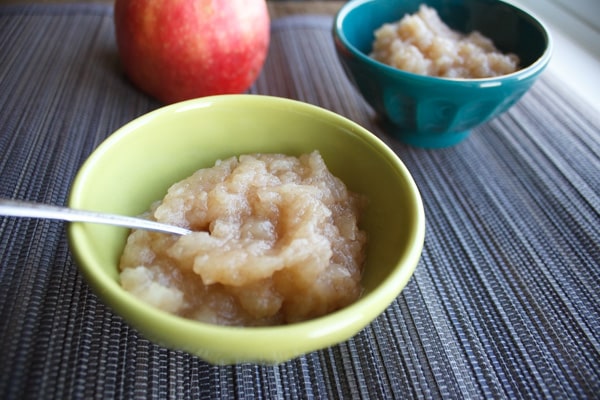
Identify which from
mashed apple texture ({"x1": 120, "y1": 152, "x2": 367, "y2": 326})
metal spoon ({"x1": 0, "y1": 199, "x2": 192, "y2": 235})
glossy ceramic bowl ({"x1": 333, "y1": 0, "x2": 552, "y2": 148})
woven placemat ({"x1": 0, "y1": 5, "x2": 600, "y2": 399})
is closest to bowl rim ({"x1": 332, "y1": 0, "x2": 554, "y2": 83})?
glossy ceramic bowl ({"x1": 333, "y1": 0, "x2": 552, "y2": 148})

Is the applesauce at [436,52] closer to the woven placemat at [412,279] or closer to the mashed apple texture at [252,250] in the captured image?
the woven placemat at [412,279]

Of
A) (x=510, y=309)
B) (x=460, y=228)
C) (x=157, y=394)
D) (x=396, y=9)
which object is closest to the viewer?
(x=157, y=394)

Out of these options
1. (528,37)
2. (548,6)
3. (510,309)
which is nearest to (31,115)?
(510,309)

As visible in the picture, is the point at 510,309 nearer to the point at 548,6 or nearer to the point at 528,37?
the point at 528,37

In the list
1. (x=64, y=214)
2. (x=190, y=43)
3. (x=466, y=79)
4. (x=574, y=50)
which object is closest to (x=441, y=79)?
(x=466, y=79)

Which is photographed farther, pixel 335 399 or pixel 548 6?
pixel 548 6

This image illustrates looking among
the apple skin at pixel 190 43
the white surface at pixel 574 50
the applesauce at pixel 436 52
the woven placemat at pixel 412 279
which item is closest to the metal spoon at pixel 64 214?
the woven placemat at pixel 412 279

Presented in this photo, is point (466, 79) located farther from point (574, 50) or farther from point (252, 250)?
point (574, 50)

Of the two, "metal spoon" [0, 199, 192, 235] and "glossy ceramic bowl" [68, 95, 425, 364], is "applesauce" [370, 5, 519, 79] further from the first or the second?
"metal spoon" [0, 199, 192, 235]
